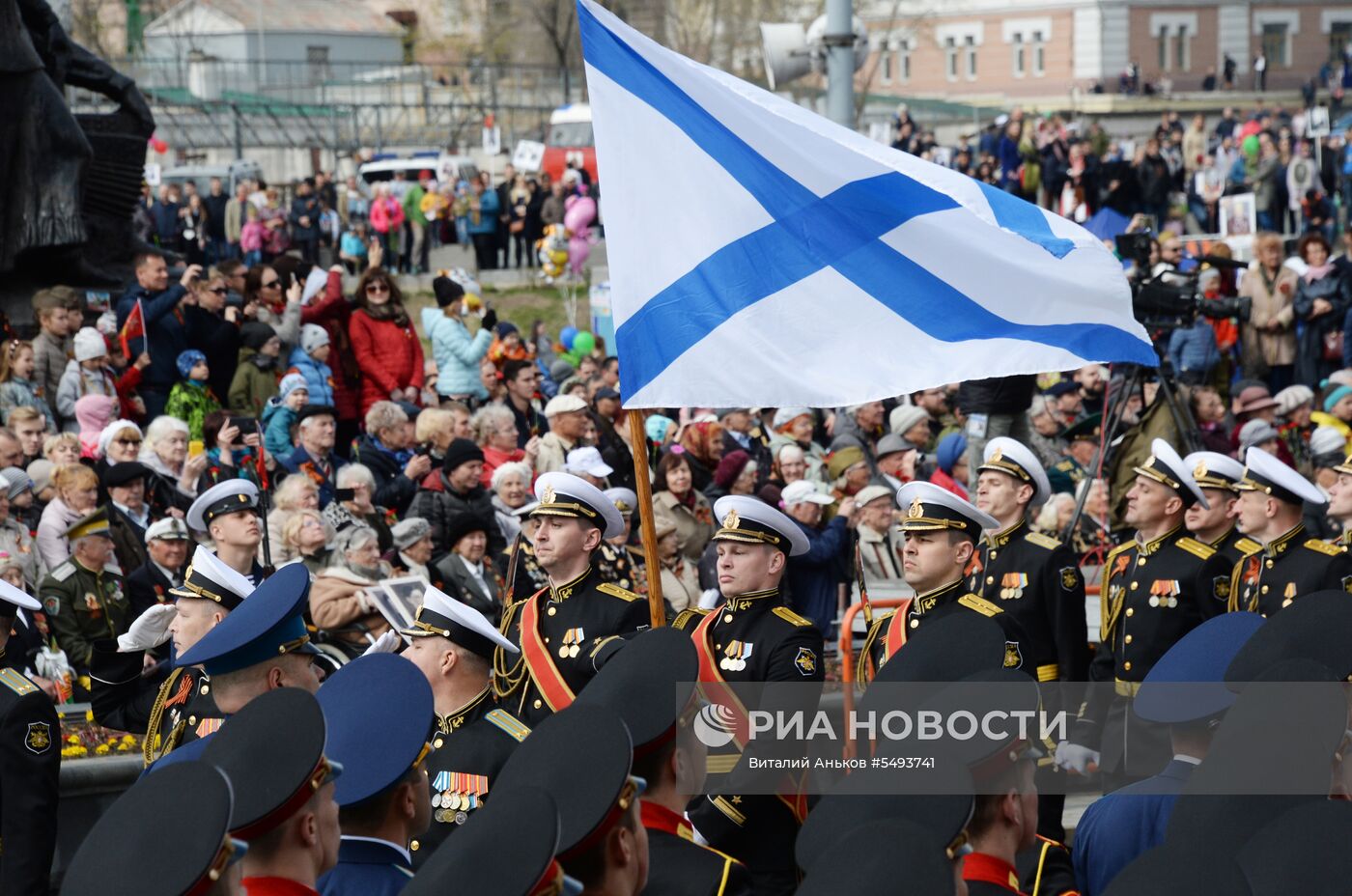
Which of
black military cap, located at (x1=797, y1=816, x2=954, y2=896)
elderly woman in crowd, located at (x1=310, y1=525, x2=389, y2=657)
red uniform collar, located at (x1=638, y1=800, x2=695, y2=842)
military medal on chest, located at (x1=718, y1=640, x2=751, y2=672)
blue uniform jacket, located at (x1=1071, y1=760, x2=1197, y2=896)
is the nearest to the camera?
black military cap, located at (x1=797, y1=816, x2=954, y2=896)

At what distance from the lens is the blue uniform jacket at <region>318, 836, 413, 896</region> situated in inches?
170

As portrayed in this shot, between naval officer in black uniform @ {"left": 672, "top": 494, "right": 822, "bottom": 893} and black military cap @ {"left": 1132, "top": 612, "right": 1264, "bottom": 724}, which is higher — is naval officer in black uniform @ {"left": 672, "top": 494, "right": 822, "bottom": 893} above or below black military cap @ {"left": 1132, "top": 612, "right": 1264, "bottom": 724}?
below

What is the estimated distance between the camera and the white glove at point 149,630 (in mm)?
6984

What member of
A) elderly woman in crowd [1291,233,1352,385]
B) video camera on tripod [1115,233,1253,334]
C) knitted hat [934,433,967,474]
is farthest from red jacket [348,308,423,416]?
elderly woman in crowd [1291,233,1352,385]

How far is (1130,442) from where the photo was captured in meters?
13.0

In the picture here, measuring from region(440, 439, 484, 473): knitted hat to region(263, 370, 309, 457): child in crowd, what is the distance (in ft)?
5.31

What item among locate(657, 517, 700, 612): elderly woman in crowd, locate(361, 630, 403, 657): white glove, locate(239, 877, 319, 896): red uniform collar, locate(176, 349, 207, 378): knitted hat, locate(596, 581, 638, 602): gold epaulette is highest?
locate(176, 349, 207, 378): knitted hat

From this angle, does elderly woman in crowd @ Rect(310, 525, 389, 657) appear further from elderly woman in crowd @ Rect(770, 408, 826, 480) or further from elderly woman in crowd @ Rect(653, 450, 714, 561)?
elderly woman in crowd @ Rect(770, 408, 826, 480)

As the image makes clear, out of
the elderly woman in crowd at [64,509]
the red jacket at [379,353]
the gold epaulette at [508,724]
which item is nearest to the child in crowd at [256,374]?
the red jacket at [379,353]

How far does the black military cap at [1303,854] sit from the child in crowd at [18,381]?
920 cm

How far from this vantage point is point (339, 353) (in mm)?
13969

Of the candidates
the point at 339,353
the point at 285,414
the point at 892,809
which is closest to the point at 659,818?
the point at 892,809

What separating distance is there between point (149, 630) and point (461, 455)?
3.81 m

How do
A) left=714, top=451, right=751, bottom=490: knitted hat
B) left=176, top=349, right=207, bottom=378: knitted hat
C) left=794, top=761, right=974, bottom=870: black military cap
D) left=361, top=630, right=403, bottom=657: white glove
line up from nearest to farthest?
left=794, top=761, right=974, bottom=870: black military cap < left=361, top=630, right=403, bottom=657: white glove < left=714, top=451, right=751, bottom=490: knitted hat < left=176, top=349, right=207, bottom=378: knitted hat
